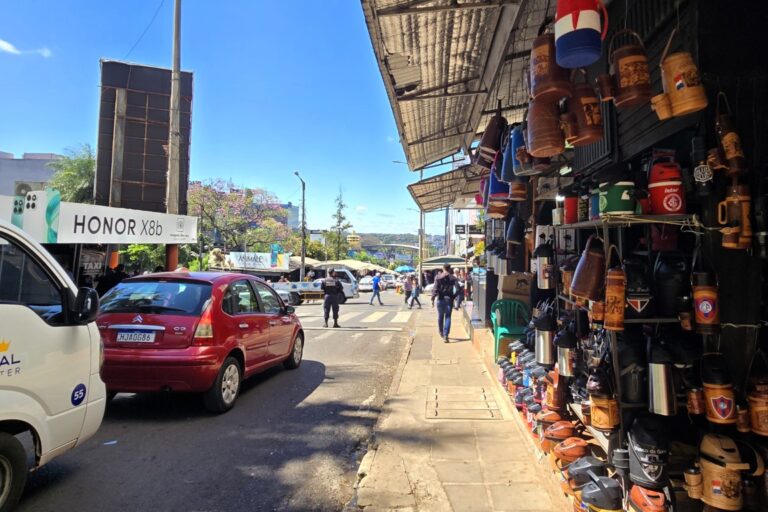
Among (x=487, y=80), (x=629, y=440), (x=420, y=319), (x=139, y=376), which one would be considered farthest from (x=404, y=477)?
(x=420, y=319)

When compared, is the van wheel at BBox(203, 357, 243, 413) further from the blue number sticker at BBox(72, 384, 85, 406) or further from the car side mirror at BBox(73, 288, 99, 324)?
the car side mirror at BBox(73, 288, 99, 324)

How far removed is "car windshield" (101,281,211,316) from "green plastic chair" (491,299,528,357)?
388cm

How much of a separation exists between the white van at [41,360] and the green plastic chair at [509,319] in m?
4.82

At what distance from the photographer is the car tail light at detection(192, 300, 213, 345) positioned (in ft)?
16.2

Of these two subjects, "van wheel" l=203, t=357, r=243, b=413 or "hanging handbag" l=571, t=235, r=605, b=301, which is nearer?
"hanging handbag" l=571, t=235, r=605, b=301

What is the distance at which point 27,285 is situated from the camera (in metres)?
3.04

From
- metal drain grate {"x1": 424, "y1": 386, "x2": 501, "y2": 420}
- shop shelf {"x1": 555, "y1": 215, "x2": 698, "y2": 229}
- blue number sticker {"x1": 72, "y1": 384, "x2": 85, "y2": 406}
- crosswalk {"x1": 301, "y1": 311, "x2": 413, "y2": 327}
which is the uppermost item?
shop shelf {"x1": 555, "y1": 215, "x2": 698, "y2": 229}

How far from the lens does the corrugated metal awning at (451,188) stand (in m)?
9.82

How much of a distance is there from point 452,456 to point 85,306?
3.15 metres

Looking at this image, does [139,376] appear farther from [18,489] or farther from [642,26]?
[642,26]

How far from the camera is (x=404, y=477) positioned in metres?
3.70

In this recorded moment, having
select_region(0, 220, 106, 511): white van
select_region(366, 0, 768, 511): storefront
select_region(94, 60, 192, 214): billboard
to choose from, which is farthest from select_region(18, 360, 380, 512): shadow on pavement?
select_region(94, 60, 192, 214): billboard

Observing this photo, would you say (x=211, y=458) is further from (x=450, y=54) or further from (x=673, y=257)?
(x=450, y=54)

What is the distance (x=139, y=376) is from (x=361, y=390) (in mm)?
2916
